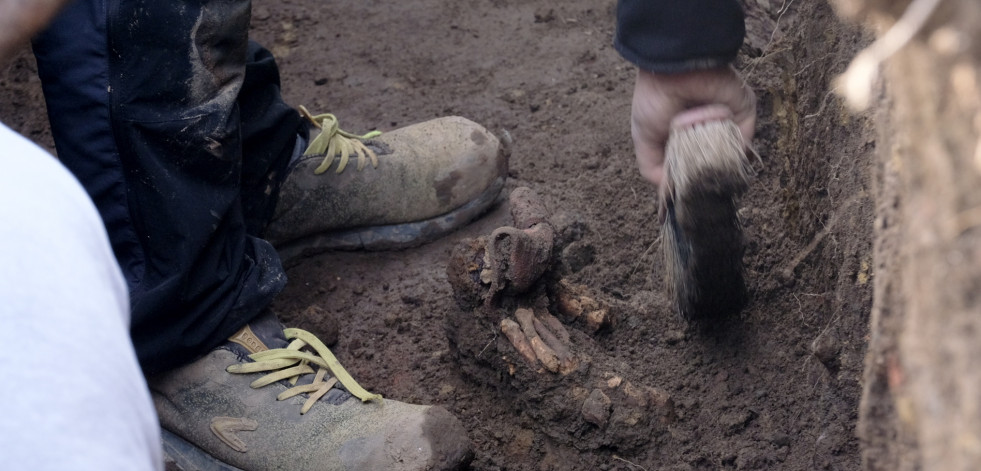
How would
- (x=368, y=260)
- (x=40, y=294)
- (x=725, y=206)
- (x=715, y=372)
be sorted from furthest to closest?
(x=368, y=260)
(x=715, y=372)
(x=725, y=206)
(x=40, y=294)

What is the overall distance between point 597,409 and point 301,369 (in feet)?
2.17

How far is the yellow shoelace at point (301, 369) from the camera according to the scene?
1715mm

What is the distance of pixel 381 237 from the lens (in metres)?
2.29

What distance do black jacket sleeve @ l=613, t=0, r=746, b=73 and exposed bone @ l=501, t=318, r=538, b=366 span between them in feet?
1.96

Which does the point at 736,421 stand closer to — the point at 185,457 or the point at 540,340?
the point at 540,340

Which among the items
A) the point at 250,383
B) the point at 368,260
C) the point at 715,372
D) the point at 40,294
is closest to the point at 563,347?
the point at 715,372

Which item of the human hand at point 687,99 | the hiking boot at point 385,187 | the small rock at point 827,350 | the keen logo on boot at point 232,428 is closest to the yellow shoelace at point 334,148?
the hiking boot at point 385,187

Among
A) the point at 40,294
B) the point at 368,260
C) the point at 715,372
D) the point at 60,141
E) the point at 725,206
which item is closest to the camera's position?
the point at 40,294

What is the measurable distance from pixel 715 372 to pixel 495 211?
0.93 metres

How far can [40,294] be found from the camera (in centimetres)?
62

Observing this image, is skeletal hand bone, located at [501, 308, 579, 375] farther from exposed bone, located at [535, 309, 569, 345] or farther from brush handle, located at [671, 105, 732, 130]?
brush handle, located at [671, 105, 732, 130]

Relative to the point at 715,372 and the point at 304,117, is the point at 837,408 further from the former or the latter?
the point at 304,117

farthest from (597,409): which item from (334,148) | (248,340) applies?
(334,148)

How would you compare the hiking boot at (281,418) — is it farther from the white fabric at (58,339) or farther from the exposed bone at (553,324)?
the white fabric at (58,339)
